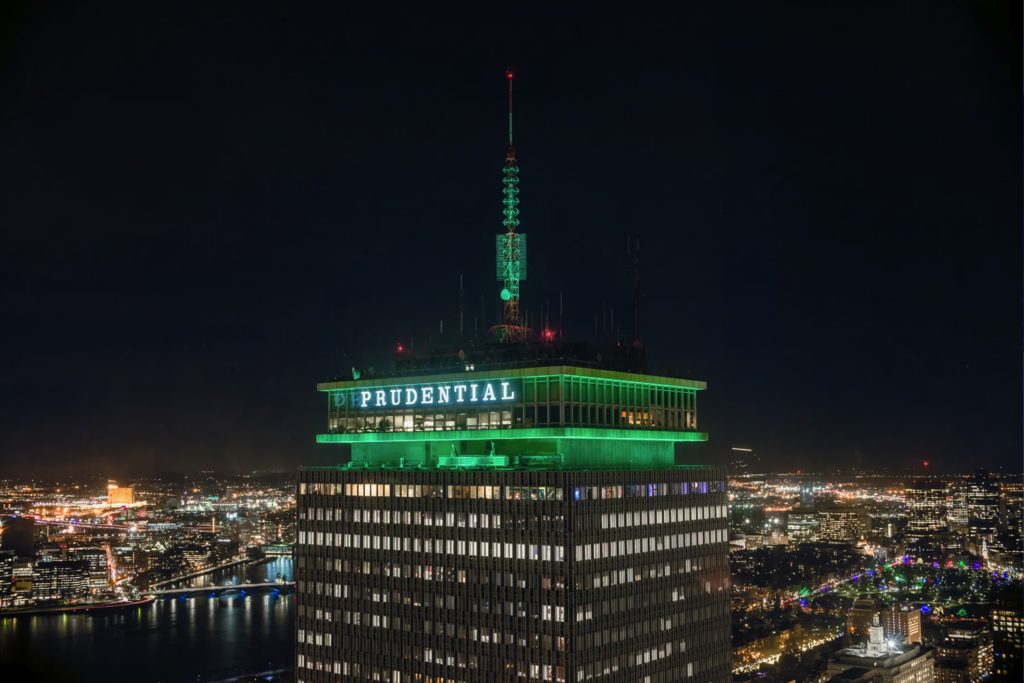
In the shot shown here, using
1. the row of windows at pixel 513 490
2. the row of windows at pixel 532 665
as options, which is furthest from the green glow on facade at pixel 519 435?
the row of windows at pixel 532 665

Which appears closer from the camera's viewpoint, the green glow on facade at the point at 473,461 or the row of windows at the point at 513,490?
the row of windows at the point at 513,490

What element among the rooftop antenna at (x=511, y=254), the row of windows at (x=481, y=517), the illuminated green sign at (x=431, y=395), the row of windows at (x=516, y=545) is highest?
the rooftop antenna at (x=511, y=254)

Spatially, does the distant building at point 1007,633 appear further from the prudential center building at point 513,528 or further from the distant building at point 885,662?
the prudential center building at point 513,528

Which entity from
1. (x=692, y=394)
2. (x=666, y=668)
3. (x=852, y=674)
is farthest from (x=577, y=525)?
(x=852, y=674)

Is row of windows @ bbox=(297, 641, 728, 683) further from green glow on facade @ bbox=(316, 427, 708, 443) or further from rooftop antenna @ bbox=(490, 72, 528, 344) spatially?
rooftop antenna @ bbox=(490, 72, 528, 344)

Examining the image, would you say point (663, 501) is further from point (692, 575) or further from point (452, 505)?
point (452, 505)

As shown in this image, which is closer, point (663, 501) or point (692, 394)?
point (663, 501)

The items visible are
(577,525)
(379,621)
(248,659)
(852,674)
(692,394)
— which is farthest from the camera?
(248,659)
